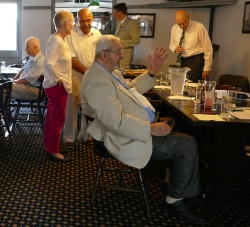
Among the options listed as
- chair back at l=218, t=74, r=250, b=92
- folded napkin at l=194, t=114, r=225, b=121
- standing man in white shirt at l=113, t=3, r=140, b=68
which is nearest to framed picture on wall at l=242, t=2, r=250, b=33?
chair back at l=218, t=74, r=250, b=92

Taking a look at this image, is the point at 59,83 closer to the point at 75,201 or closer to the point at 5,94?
the point at 5,94

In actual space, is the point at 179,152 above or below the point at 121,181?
above

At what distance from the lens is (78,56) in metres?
4.07

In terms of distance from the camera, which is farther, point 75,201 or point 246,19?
point 246,19

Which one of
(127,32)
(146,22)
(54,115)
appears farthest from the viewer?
(146,22)

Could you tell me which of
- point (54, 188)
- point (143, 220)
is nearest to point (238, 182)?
point (143, 220)

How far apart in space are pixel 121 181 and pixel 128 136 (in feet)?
2.92

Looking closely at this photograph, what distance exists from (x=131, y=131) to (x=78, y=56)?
6.76 feet

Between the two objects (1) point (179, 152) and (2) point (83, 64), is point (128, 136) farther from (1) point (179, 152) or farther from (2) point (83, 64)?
(2) point (83, 64)

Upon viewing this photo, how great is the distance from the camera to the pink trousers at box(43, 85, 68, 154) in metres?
3.44

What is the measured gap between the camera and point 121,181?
3.04 m

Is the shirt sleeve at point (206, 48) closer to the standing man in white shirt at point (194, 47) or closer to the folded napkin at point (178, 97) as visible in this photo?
the standing man in white shirt at point (194, 47)

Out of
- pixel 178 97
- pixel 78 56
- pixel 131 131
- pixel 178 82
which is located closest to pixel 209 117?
pixel 131 131

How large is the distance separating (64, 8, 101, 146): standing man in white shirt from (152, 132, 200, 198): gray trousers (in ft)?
5.82
